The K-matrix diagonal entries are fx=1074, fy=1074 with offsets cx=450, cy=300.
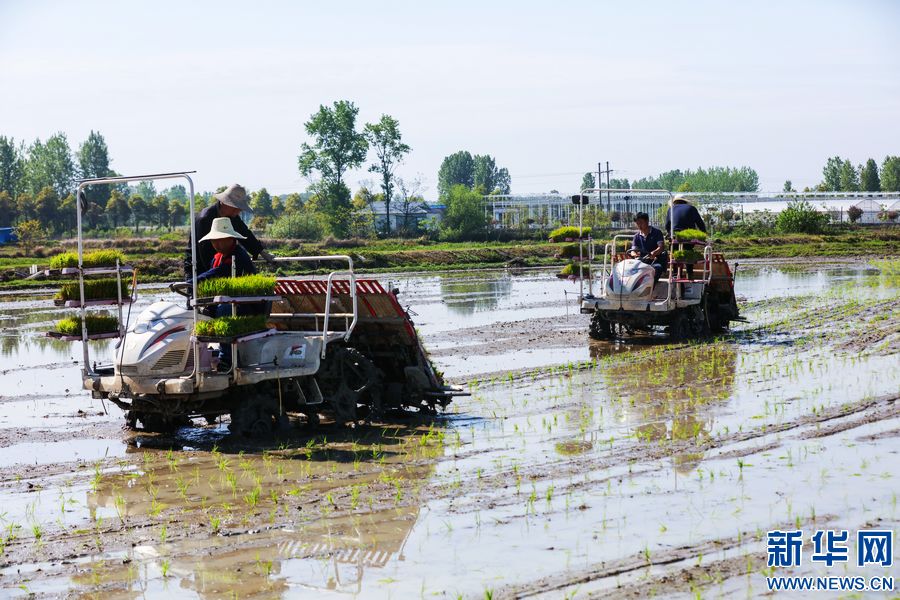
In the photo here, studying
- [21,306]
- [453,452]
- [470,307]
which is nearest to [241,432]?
[453,452]

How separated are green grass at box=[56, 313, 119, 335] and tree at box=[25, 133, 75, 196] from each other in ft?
374

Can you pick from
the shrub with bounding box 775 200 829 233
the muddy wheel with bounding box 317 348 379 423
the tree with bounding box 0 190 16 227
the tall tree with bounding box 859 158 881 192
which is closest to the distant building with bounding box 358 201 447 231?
the shrub with bounding box 775 200 829 233

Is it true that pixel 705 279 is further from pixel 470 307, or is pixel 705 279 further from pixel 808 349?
pixel 470 307

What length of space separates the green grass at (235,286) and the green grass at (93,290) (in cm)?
147

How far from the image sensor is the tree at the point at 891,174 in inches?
5881

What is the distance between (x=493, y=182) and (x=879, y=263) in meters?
135

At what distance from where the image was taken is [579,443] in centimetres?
1078

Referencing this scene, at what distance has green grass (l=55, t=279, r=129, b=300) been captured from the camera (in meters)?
11.3

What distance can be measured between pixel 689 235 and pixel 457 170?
515 ft

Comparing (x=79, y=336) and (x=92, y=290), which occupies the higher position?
(x=92, y=290)

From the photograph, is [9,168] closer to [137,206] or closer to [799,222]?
[137,206]

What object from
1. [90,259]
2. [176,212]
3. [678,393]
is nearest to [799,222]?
[176,212]

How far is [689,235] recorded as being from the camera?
64.0ft

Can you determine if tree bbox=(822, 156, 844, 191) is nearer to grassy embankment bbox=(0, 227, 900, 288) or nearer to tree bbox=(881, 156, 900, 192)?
tree bbox=(881, 156, 900, 192)
